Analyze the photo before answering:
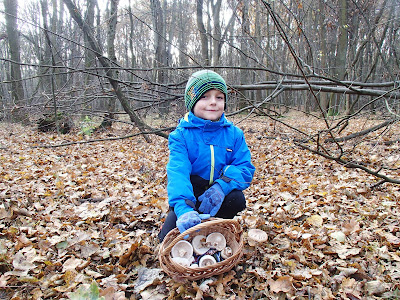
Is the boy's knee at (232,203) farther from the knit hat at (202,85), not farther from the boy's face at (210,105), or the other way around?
the knit hat at (202,85)

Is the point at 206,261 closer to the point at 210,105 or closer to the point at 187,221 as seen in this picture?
the point at 187,221

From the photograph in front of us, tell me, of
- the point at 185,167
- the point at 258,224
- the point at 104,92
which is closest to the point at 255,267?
the point at 258,224

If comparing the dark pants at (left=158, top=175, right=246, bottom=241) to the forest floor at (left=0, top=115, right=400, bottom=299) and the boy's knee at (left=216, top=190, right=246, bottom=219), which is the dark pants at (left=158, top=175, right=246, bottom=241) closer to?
the boy's knee at (left=216, top=190, right=246, bottom=219)

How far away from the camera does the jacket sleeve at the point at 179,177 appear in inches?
75.7

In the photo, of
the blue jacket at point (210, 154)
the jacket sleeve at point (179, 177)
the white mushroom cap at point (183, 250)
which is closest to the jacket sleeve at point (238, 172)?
the blue jacket at point (210, 154)

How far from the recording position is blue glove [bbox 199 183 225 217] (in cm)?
203

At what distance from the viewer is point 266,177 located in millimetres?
4004

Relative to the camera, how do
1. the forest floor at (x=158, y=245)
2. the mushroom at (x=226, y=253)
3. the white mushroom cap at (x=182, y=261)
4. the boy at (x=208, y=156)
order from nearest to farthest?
the forest floor at (x=158, y=245) → the white mushroom cap at (x=182, y=261) → the mushroom at (x=226, y=253) → the boy at (x=208, y=156)

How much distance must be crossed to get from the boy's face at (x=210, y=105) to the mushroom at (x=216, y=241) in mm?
877

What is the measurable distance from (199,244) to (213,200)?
336mm

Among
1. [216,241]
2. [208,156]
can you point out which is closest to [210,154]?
[208,156]

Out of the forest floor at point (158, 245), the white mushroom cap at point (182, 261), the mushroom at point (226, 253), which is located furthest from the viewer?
the mushroom at point (226, 253)

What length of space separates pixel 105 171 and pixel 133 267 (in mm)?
2676

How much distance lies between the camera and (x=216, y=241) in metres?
2.04
